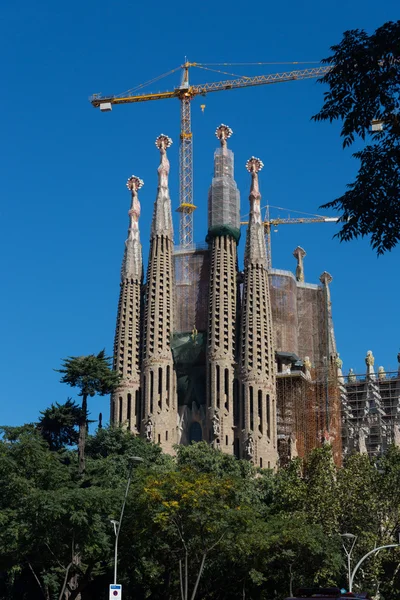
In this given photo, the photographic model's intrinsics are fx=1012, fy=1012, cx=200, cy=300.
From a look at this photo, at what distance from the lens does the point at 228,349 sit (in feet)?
302

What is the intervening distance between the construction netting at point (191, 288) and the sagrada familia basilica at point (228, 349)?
0.12 metres

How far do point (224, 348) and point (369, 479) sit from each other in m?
37.4

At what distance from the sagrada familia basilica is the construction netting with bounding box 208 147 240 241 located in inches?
4.9

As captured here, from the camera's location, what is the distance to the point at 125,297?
97.3 metres

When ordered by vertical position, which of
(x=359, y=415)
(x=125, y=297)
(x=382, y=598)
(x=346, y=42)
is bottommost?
(x=382, y=598)

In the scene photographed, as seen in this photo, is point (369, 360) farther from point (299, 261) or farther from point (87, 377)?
point (87, 377)

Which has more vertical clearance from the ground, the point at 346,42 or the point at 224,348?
the point at 224,348

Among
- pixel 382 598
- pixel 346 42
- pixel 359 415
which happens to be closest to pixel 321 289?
pixel 359 415

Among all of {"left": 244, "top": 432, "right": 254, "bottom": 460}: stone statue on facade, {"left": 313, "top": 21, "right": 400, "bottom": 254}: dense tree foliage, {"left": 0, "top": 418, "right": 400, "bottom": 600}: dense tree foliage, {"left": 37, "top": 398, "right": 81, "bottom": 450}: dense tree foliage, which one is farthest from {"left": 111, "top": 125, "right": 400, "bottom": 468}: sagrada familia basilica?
{"left": 313, "top": 21, "right": 400, "bottom": 254}: dense tree foliage

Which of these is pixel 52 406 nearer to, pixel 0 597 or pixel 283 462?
pixel 0 597

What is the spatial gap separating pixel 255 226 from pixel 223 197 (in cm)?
462

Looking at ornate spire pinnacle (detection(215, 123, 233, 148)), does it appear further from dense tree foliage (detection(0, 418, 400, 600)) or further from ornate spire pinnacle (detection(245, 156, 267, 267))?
dense tree foliage (detection(0, 418, 400, 600))

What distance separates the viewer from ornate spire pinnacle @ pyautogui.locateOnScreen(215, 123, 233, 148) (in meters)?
102

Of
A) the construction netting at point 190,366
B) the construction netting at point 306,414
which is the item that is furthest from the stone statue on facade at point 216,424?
the construction netting at point 306,414
